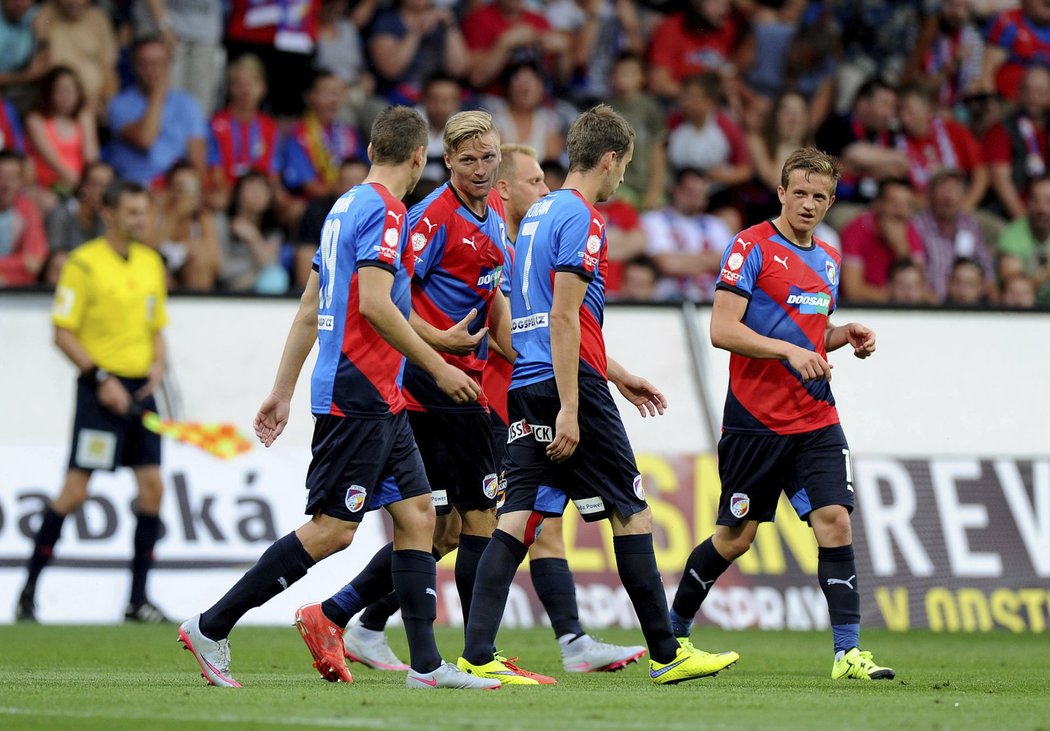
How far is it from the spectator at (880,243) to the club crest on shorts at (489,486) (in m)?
8.52

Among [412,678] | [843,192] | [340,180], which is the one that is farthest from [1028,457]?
[412,678]

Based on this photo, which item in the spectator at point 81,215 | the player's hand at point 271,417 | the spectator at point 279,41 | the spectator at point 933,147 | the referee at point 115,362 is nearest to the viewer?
the player's hand at point 271,417

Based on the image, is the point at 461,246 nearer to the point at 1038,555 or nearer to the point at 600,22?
the point at 1038,555

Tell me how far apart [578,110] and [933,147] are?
3803 millimetres

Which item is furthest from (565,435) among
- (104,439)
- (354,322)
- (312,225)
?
(312,225)

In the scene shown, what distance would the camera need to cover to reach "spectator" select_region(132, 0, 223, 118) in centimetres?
1595

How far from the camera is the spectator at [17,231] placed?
44.9 feet

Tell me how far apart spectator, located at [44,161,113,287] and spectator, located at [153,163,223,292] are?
614 mm

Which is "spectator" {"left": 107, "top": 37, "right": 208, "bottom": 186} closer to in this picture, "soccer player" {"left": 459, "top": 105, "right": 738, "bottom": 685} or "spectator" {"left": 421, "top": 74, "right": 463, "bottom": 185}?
"spectator" {"left": 421, "top": 74, "right": 463, "bottom": 185}

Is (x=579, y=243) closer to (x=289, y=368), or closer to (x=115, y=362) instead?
(x=289, y=368)

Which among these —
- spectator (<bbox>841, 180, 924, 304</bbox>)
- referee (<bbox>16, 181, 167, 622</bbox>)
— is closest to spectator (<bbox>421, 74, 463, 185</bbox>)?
spectator (<bbox>841, 180, 924, 304</bbox>)

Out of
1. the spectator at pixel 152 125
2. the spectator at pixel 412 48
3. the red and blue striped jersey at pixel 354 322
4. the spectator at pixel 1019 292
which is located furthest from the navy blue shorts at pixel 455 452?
the spectator at pixel 412 48

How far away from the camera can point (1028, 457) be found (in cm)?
1307

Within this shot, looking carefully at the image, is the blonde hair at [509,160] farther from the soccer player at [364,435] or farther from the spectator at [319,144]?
the spectator at [319,144]
